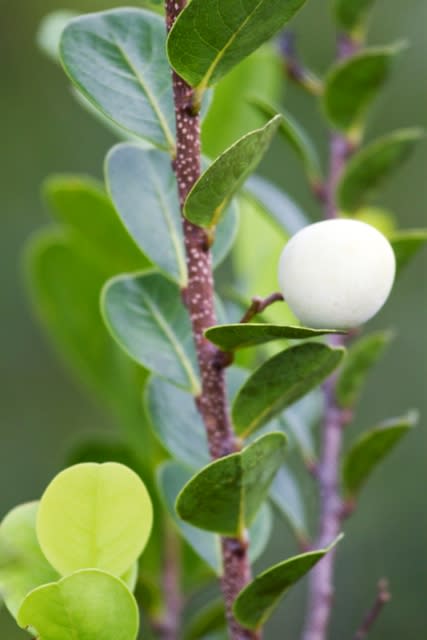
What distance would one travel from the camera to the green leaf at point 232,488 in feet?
1.73

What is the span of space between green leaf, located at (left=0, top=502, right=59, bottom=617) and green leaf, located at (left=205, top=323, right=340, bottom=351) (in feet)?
0.41

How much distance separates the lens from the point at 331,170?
3.06 ft

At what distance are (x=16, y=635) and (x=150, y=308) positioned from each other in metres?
0.26

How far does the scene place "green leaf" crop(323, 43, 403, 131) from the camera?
843mm

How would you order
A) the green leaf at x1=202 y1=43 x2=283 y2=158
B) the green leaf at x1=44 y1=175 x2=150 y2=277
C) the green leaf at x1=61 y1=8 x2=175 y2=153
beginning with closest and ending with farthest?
the green leaf at x1=61 y1=8 x2=175 y2=153 → the green leaf at x1=44 y1=175 x2=150 y2=277 → the green leaf at x1=202 y1=43 x2=283 y2=158

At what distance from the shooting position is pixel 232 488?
545mm

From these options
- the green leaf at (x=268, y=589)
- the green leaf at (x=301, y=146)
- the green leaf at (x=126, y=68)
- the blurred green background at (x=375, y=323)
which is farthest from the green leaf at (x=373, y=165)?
the blurred green background at (x=375, y=323)

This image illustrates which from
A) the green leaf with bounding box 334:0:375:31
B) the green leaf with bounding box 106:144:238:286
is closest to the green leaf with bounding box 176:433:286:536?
the green leaf with bounding box 106:144:238:286

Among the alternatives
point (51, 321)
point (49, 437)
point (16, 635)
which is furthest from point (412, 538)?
point (16, 635)

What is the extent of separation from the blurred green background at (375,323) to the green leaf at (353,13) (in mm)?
1596

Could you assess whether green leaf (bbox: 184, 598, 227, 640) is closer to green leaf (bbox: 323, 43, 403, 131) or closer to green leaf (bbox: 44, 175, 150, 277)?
green leaf (bbox: 44, 175, 150, 277)

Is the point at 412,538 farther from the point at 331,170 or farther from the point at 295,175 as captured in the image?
the point at 331,170

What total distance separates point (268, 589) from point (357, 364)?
0.30 meters

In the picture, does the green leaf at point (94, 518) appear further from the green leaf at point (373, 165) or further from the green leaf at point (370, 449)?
the green leaf at point (373, 165)
